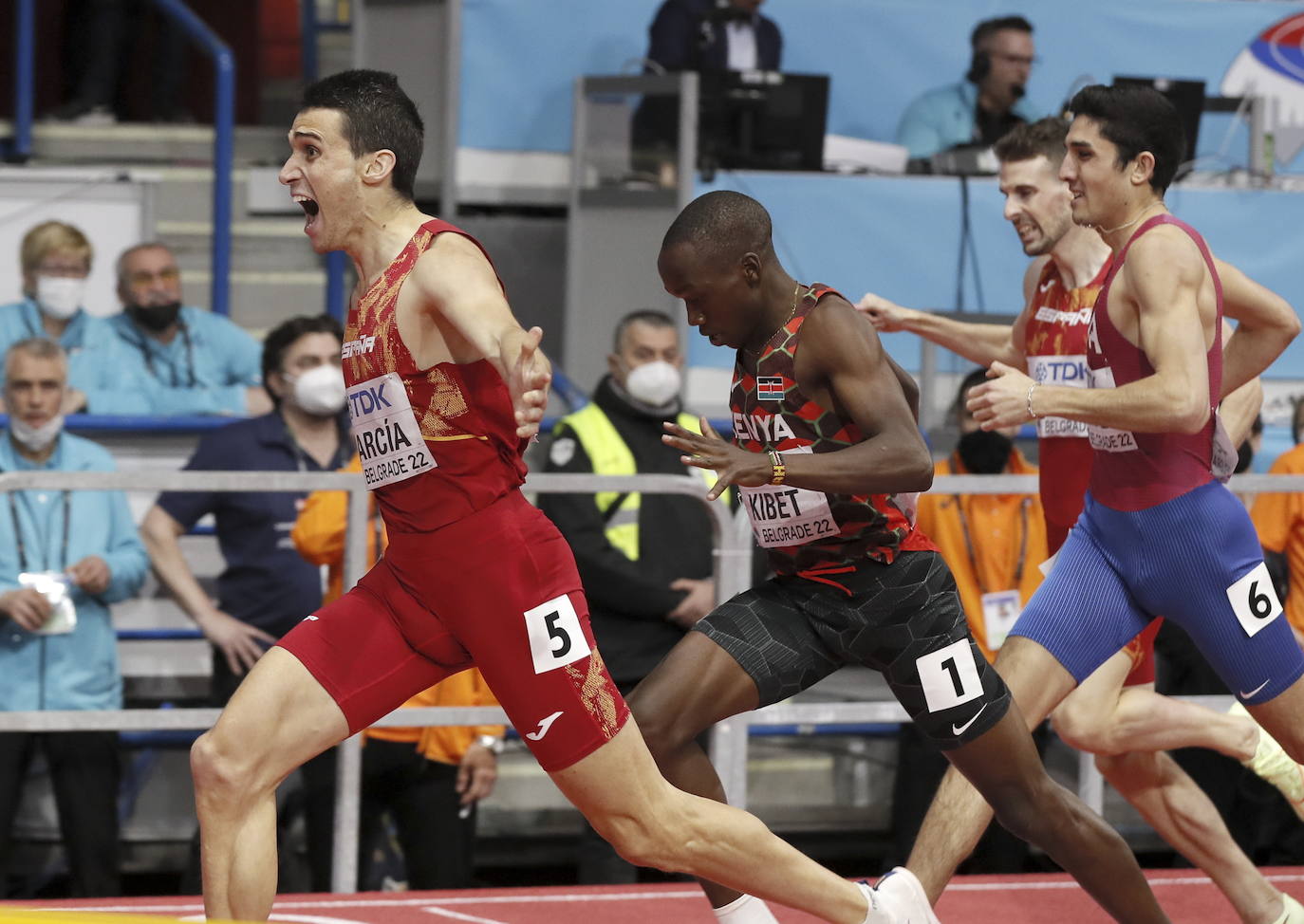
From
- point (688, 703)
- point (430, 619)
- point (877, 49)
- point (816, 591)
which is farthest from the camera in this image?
point (877, 49)

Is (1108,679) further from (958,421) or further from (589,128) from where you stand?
(589,128)

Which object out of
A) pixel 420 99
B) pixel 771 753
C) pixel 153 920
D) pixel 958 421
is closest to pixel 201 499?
pixel 771 753

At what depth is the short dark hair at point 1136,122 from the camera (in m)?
4.43

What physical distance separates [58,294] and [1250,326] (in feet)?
16.6

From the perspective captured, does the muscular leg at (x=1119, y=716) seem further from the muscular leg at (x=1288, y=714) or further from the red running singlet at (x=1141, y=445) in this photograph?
the red running singlet at (x=1141, y=445)

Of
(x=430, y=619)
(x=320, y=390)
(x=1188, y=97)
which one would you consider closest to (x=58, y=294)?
(x=320, y=390)

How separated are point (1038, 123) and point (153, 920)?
145 inches

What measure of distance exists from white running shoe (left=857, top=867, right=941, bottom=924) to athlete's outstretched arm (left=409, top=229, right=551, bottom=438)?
1376 mm

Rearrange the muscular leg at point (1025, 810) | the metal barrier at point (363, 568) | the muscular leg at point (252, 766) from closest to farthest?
the muscular leg at point (252, 766)
the muscular leg at point (1025, 810)
the metal barrier at point (363, 568)

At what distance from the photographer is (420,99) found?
10.3 metres

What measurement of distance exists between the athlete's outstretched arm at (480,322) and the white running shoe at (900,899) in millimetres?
1376

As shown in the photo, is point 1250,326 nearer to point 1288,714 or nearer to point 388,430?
point 1288,714

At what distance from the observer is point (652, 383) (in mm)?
6336

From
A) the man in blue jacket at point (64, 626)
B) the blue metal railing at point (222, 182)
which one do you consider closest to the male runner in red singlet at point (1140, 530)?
the man in blue jacket at point (64, 626)
